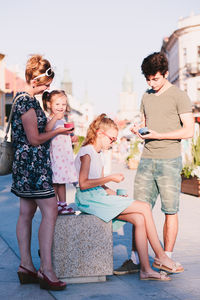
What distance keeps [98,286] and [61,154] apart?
1.20 m

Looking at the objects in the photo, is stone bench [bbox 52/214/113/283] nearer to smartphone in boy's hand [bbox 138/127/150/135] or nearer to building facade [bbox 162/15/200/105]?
smartphone in boy's hand [bbox 138/127/150/135]

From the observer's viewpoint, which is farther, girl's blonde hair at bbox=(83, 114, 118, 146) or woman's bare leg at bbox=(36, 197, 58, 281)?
girl's blonde hair at bbox=(83, 114, 118, 146)

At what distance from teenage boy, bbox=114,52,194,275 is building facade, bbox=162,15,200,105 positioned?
43500 mm

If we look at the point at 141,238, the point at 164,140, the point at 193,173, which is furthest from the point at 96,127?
the point at 193,173

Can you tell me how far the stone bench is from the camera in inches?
158

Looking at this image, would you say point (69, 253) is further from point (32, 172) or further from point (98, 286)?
point (32, 172)

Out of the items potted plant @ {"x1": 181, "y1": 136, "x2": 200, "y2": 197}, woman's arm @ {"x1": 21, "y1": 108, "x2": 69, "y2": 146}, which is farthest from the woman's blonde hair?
potted plant @ {"x1": 181, "y1": 136, "x2": 200, "y2": 197}

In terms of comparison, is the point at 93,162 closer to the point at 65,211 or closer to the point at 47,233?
the point at 65,211

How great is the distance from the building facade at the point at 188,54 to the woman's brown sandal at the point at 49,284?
4430 centimetres

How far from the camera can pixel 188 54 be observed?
51.3 meters

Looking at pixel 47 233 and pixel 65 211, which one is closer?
pixel 47 233

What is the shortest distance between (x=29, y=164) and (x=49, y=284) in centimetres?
91

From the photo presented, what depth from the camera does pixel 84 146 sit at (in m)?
4.23

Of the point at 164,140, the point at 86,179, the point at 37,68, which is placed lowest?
the point at 86,179
